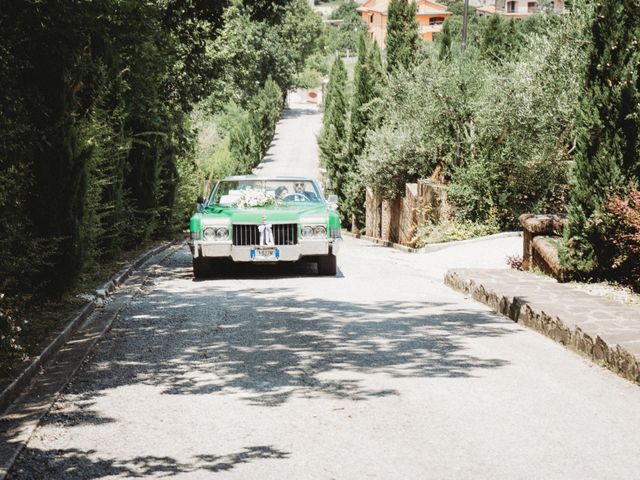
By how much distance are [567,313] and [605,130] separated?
330 centimetres

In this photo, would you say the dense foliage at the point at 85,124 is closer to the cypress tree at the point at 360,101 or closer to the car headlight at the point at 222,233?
the car headlight at the point at 222,233

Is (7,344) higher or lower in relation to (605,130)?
lower

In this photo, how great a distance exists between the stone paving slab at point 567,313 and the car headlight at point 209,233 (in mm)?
3803

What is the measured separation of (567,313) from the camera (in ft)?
27.2

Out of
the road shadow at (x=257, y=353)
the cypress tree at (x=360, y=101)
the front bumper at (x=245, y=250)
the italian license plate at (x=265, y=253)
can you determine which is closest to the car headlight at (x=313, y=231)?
the front bumper at (x=245, y=250)

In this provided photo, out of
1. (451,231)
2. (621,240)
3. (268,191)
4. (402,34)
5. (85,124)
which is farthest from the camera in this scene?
(402,34)

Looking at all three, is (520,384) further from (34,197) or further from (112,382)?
(34,197)

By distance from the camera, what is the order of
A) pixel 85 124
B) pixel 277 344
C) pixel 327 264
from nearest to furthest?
pixel 277 344
pixel 85 124
pixel 327 264

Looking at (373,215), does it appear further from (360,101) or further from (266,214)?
(266,214)

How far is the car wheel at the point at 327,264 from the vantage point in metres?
13.1

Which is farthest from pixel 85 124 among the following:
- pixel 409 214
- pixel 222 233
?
pixel 409 214

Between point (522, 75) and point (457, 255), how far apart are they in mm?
5304

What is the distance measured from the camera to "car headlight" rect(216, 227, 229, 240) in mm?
12797

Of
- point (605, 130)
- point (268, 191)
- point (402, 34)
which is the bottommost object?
point (268, 191)
